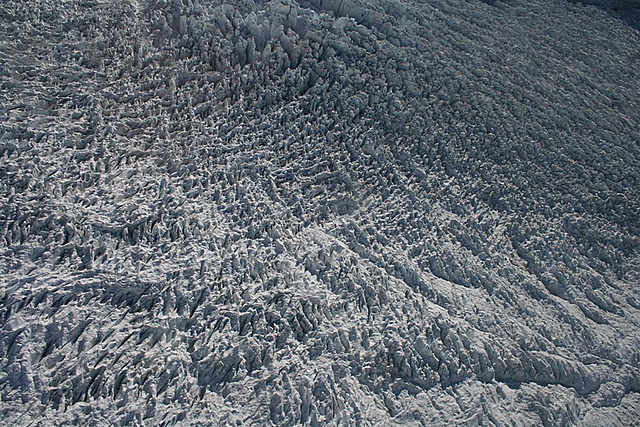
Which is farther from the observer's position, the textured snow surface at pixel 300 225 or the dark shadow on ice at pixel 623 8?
the dark shadow on ice at pixel 623 8

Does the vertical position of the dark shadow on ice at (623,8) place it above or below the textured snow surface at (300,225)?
above

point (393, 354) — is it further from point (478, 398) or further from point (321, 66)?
point (321, 66)

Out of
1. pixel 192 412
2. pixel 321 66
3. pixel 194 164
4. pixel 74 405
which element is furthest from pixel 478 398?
pixel 321 66

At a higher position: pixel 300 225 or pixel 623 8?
pixel 623 8

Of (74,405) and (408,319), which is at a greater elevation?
(408,319)

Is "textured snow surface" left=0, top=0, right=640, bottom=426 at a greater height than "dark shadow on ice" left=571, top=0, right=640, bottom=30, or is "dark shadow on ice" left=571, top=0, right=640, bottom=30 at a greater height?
"dark shadow on ice" left=571, top=0, right=640, bottom=30

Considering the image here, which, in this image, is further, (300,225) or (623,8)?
(623,8)

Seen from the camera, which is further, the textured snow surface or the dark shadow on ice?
the dark shadow on ice

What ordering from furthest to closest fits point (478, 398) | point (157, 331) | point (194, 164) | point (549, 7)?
point (549, 7), point (194, 164), point (478, 398), point (157, 331)
